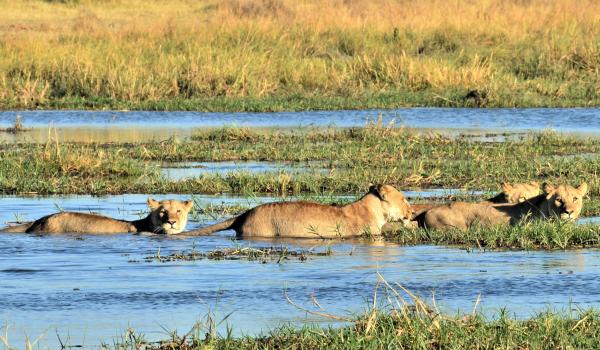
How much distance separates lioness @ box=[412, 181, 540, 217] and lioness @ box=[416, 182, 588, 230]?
31 centimetres

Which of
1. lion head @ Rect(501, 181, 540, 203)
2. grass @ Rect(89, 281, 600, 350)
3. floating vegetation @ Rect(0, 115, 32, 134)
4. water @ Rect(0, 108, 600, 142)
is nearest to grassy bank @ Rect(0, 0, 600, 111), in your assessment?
water @ Rect(0, 108, 600, 142)

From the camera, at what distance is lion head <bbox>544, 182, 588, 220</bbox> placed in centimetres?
1157

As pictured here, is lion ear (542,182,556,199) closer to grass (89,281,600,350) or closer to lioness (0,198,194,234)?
lioness (0,198,194,234)

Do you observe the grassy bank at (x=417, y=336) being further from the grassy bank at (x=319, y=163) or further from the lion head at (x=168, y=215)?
the grassy bank at (x=319, y=163)

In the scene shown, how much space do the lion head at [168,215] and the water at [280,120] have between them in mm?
8279

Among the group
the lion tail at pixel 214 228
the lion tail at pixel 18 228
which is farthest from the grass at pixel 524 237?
the lion tail at pixel 18 228

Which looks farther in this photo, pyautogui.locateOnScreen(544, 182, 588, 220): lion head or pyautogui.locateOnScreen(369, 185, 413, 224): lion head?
pyautogui.locateOnScreen(369, 185, 413, 224): lion head

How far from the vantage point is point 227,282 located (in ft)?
30.6

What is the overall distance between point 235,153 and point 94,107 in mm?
7436

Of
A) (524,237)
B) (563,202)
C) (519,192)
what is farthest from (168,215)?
(563,202)

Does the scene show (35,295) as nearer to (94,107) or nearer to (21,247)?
(21,247)

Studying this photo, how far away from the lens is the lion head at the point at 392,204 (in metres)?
11.7

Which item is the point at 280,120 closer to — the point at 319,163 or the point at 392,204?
the point at 319,163

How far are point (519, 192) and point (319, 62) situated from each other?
14.8m
